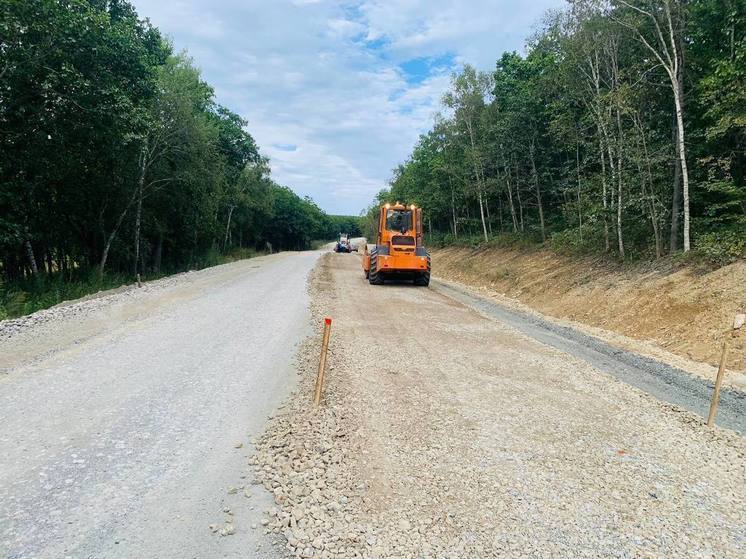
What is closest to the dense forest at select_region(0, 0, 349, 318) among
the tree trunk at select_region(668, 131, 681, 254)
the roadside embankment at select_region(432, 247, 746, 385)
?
the roadside embankment at select_region(432, 247, 746, 385)

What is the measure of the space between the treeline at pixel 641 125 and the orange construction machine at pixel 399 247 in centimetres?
607

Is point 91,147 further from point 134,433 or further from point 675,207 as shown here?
point 675,207

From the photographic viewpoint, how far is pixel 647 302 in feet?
38.1

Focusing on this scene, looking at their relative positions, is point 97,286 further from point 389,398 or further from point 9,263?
point 389,398

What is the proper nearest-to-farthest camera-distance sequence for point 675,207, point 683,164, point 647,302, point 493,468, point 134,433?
point 493,468 → point 134,433 → point 647,302 → point 683,164 → point 675,207

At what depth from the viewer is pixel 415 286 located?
18.8 meters

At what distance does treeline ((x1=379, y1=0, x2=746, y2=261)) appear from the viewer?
11.9 m

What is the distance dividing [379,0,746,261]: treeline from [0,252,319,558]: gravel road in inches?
464

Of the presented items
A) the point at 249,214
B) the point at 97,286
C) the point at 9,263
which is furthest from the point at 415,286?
the point at 249,214

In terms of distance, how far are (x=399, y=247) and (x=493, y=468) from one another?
13.7 m

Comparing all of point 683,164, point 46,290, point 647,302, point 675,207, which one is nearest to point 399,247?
point 647,302

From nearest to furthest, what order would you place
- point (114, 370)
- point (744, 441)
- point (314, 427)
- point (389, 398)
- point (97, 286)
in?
point (314, 427)
point (744, 441)
point (389, 398)
point (114, 370)
point (97, 286)

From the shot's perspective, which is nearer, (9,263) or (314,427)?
(314,427)

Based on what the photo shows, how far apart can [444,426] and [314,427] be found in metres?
1.47
